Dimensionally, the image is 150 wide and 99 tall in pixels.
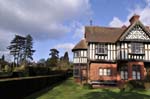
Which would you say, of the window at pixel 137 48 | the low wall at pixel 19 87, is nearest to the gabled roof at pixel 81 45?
the window at pixel 137 48

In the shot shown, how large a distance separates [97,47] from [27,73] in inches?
475

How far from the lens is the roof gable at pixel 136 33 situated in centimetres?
3347

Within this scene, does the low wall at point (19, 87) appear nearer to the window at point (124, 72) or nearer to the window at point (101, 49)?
the window at point (101, 49)

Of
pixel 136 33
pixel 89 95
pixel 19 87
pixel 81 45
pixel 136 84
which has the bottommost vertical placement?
pixel 89 95

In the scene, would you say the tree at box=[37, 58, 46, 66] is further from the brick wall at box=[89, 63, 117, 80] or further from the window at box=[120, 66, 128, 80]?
the window at box=[120, 66, 128, 80]

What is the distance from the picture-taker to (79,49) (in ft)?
129

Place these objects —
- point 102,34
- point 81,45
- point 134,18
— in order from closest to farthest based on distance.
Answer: point 134,18, point 102,34, point 81,45

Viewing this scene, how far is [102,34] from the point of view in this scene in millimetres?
36812

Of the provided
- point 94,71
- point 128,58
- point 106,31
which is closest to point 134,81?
point 128,58

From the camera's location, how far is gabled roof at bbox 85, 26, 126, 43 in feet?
116

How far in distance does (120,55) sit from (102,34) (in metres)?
5.17

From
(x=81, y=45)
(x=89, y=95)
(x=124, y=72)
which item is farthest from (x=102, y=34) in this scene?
(x=89, y=95)

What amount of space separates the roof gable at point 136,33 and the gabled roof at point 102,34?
2.45 metres

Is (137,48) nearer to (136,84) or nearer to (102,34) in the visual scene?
(136,84)
